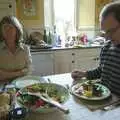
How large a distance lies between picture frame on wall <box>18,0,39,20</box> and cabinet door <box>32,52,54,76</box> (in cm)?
73

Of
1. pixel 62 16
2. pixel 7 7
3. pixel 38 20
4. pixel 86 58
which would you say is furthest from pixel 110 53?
pixel 62 16

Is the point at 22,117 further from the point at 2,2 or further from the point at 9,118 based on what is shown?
the point at 2,2

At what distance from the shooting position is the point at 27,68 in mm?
2109

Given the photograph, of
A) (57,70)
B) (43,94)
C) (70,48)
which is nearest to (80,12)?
(70,48)

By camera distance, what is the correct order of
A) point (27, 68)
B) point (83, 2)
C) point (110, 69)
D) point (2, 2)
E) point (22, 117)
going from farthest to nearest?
point (83, 2)
point (2, 2)
point (27, 68)
point (110, 69)
point (22, 117)

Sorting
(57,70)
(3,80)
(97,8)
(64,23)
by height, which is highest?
(97,8)

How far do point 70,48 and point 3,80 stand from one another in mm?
1741

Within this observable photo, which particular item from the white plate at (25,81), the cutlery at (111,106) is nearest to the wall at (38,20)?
the white plate at (25,81)

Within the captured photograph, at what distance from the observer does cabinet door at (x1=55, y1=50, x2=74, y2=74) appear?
333 centimetres

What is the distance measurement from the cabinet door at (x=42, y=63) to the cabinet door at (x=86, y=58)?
17.0 inches

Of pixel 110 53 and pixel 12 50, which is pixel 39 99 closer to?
pixel 110 53

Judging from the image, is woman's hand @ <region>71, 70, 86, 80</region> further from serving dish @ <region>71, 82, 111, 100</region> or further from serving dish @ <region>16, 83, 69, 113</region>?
serving dish @ <region>16, 83, 69, 113</region>

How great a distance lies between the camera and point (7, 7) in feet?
10.4

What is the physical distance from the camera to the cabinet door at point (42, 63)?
3223 mm
